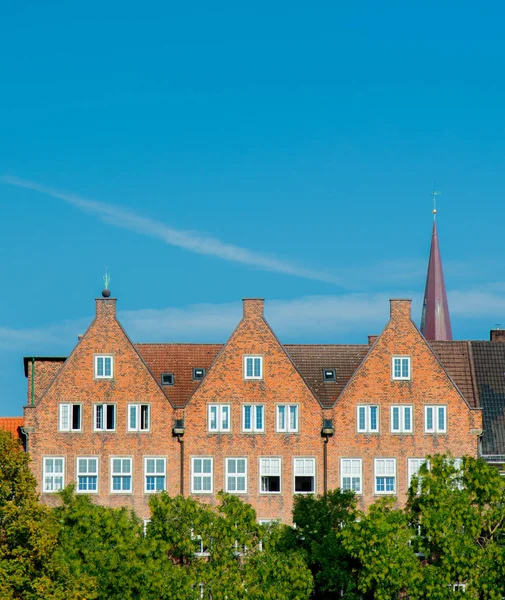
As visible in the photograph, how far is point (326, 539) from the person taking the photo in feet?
253

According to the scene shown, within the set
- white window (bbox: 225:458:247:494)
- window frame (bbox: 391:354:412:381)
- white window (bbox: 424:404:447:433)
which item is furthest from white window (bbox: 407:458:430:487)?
white window (bbox: 225:458:247:494)

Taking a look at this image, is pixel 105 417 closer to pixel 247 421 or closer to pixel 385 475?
pixel 247 421

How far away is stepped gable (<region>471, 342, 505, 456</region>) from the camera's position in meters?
86.6

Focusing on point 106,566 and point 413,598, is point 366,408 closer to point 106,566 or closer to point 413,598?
point 413,598

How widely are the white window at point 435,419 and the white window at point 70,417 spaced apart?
725 inches

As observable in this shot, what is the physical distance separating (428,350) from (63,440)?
20.0m

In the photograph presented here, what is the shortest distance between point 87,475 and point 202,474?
19.8 feet

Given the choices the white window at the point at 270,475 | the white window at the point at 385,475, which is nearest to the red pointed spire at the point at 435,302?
the white window at the point at 385,475

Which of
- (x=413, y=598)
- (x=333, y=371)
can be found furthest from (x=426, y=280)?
(x=413, y=598)

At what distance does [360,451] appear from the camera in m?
84.5

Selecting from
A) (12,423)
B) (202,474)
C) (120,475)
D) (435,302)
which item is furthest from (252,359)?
(435,302)

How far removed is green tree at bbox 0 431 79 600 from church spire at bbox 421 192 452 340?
2826 inches

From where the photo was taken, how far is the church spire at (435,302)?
460 ft

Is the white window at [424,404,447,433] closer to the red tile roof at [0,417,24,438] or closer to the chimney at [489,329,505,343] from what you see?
the chimney at [489,329,505,343]
